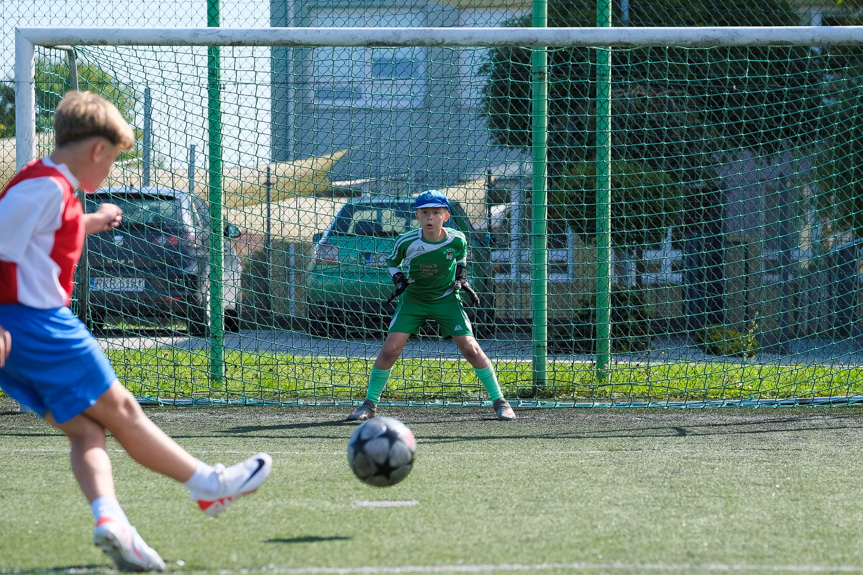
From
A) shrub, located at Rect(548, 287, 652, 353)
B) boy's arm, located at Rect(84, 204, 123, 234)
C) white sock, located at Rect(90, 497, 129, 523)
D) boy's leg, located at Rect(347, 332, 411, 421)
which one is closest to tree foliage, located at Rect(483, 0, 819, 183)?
shrub, located at Rect(548, 287, 652, 353)

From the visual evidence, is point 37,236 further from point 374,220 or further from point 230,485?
point 374,220

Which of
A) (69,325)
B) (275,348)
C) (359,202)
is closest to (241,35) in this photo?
(359,202)

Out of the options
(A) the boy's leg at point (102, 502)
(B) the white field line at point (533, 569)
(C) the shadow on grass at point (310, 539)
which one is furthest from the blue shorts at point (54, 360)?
(C) the shadow on grass at point (310, 539)

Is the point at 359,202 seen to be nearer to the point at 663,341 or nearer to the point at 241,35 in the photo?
the point at 241,35

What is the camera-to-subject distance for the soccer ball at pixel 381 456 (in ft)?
11.4

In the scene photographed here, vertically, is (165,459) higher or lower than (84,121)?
lower

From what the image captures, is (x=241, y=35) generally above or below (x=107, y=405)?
above

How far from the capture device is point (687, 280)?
27.0 feet

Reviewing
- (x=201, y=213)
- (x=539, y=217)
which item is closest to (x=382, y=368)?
(x=539, y=217)

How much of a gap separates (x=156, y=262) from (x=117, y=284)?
0.34m

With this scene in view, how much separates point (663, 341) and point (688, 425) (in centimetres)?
180

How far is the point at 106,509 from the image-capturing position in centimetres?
275

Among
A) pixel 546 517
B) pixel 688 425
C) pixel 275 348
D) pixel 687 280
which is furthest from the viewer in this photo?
pixel 687 280

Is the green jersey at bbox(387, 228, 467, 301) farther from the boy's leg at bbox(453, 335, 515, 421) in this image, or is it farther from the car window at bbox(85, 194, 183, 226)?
the car window at bbox(85, 194, 183, 226)
